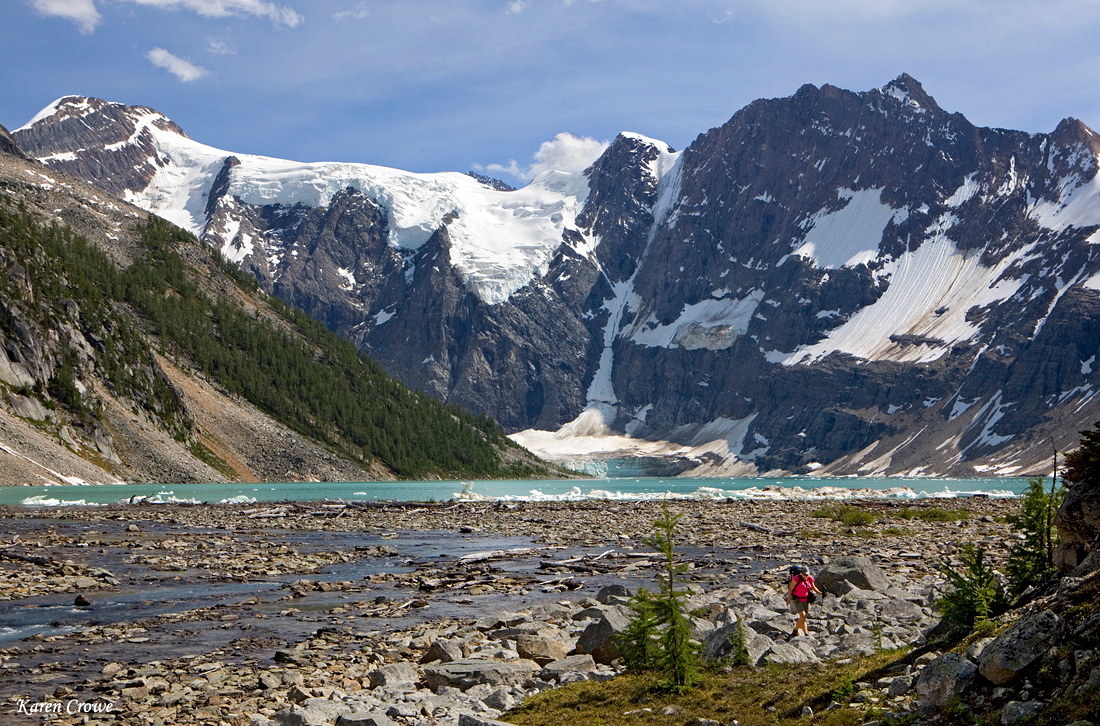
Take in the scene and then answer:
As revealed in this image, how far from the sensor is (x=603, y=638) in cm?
1659

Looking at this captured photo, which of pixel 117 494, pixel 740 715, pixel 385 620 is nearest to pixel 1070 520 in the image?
pixel 740 715

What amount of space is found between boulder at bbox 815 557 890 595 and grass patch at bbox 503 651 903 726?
10770mm

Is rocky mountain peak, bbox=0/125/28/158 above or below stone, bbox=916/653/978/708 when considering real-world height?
above

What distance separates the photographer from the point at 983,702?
29.6 feet

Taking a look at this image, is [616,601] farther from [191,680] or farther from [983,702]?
[983,702]

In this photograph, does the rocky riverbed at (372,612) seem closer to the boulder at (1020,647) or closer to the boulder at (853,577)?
the boulder at (853,577)

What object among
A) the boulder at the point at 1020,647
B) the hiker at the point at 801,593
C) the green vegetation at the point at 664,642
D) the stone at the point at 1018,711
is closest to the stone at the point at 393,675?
the green vegetation at the point at 664,642

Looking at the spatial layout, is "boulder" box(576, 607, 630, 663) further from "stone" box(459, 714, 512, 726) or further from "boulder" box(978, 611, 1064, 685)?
"boulder" box(978, 611, 1064, 685)

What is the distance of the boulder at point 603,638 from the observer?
16.5 meters

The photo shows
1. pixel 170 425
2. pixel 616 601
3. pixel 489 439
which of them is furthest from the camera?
pixel 489 439

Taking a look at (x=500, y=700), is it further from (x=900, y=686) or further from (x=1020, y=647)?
(x=1020, y=647)

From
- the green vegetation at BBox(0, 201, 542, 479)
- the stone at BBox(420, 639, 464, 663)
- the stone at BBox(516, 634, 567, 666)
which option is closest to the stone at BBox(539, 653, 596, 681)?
the stone at BBox(516, 634, 567, 666)

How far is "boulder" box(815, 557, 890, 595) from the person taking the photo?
76.5 ft

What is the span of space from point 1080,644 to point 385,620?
16.9 meters
